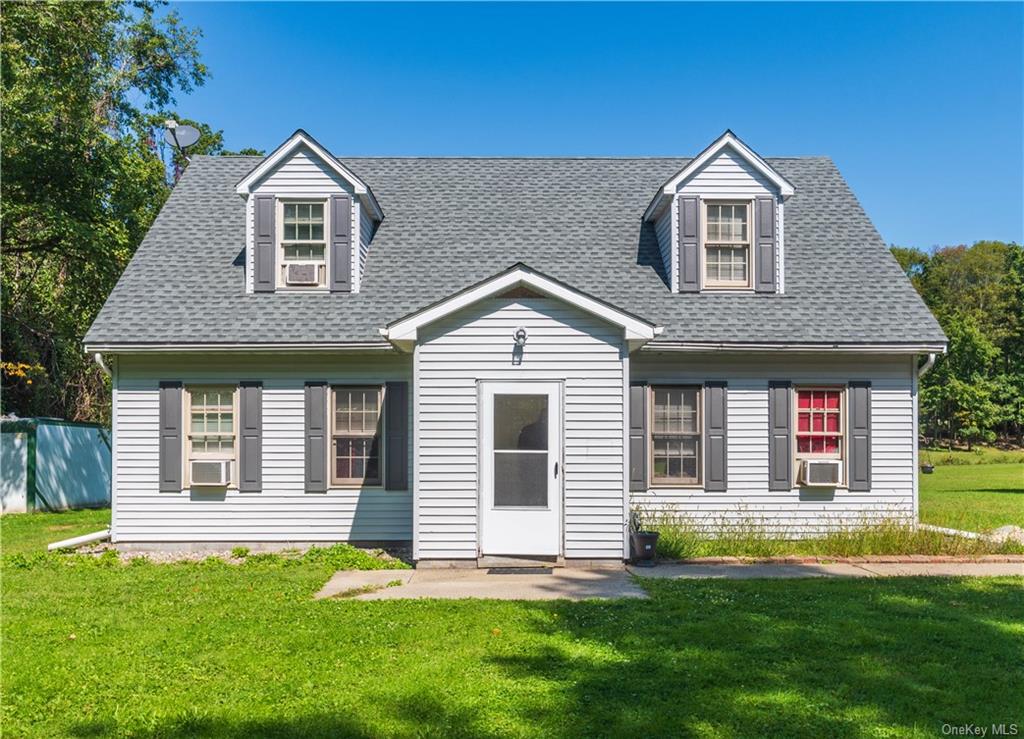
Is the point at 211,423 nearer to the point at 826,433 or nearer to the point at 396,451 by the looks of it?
the point at 396,451

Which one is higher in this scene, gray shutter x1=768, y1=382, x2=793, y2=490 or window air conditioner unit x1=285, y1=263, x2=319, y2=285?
window air conditioner unit x1=285, y1=263, x2=319, y2=285

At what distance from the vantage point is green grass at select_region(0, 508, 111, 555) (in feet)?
41.6

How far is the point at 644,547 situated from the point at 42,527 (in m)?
11.7

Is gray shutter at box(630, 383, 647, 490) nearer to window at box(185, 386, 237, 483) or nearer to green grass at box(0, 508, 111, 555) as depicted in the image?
window at box(185, 386, 237, 483)

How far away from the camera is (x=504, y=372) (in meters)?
10.0

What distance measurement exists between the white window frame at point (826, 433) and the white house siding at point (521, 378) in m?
3.59

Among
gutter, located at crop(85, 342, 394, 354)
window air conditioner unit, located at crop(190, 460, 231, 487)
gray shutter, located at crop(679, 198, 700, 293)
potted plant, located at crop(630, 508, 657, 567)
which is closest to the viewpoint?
potted plant, located at crop(630, 508, 657, 567)

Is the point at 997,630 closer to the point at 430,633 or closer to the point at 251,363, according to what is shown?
the point at 430,633

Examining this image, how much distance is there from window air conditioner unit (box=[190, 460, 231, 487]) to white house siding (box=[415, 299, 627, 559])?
11.8 feet

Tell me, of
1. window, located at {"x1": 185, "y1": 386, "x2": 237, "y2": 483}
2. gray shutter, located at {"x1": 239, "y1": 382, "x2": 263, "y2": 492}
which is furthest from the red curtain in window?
window, located at {"x1": 185, "y1": 386, "x2": 237, "y2": 483}

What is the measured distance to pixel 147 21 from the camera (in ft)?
84.8

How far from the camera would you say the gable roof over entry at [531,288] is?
32.2 feet

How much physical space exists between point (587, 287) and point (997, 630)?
7680 mm

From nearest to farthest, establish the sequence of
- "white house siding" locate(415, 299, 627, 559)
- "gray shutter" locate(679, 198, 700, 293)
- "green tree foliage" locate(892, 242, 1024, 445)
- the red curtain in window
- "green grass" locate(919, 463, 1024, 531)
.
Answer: "white house siding" locate(415, 299, 627, 559) → the red curtain in window → "gray shutter" locate(679, 198, 700, 293) → "green grass" locate(919, 463, 1024, 531) → "green tree foliage" locate(892, 242, 1024, 445)
